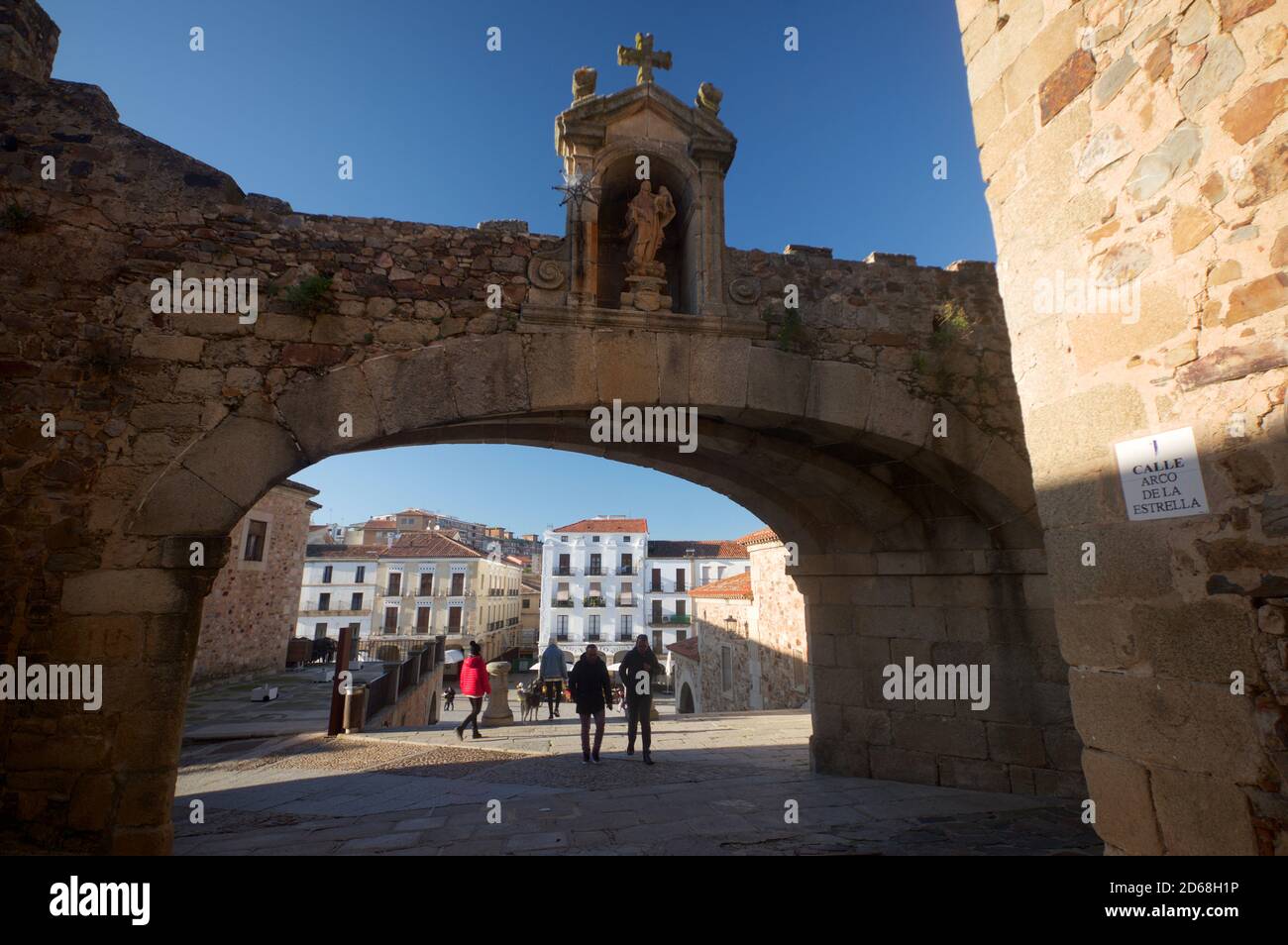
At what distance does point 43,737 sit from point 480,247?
386cm

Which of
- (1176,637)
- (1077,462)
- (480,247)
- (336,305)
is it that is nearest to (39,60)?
(336,305)

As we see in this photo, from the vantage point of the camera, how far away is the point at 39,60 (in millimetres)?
4453

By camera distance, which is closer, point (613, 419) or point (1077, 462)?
point (1077, 462)

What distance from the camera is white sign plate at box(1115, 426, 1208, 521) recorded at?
1999 mm

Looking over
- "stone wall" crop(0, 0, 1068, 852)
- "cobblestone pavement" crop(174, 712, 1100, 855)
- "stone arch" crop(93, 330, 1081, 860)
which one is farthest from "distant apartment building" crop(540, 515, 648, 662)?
"stone wall" crop(0, 0, 1068, 852)

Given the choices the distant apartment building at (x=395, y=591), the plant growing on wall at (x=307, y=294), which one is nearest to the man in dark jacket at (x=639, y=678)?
the plant growing on wall at (x=307, y=294)

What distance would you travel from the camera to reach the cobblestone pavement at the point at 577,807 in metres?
3.79

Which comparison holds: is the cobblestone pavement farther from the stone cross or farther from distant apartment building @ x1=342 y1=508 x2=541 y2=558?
distant apartment building @ x1=342 y1=508 x2=541 y2=558

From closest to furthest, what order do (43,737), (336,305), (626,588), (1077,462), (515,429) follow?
1. (1077,462)
2. (43,737)
3. (336,305)
4. (515,429)
5. (626,588)

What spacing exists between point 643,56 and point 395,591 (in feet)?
119

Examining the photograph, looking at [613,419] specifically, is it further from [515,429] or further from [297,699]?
[297,699]

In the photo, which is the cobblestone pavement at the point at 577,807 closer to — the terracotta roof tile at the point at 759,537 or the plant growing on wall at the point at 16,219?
the plant growing on wall at the point at 16,219

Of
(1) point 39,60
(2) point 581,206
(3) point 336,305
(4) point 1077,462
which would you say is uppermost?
(1) point 39,60

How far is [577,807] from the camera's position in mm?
4578
